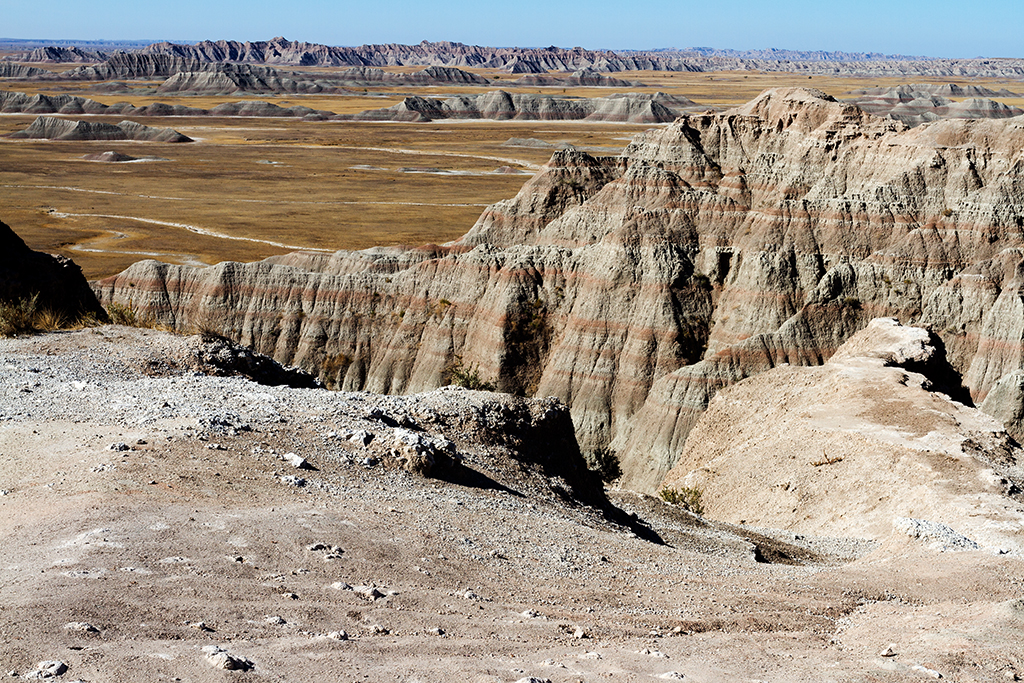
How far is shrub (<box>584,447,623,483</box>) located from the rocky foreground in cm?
1810

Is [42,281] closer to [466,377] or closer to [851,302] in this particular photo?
[466,377]

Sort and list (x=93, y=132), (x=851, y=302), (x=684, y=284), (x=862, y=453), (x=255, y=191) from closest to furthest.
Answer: (x=862, y=453), (x=851, y=302), (x=684, y=284), (x=255, y=191), (x=93, y=132)

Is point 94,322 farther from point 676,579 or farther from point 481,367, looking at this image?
point 481,367

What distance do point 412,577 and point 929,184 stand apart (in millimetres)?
42500

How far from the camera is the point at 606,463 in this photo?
4294cm

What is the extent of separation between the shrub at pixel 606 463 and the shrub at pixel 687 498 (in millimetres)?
8758

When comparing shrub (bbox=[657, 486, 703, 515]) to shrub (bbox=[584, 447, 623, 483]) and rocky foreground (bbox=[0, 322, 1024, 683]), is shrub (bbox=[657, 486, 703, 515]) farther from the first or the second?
shrub (bbox=[584, 447, 623, 483])

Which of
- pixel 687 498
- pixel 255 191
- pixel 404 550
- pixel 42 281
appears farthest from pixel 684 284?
pixel 255 191

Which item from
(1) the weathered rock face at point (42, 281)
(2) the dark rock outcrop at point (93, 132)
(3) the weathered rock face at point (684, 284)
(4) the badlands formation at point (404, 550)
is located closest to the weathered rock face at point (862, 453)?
(4) the badlands formation at point (404, 550)

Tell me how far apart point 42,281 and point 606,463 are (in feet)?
74.9

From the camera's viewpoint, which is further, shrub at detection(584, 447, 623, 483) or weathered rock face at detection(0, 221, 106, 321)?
shrub at detection(584, 447, 623, 483)

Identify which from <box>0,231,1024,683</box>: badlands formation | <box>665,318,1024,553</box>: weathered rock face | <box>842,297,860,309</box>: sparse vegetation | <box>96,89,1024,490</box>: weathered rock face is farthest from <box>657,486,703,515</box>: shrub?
<box>842,297,860,309</box>: sparse vegetation

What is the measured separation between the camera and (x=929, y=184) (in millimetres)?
49469

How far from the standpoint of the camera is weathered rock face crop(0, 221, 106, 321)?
28.4 metres
